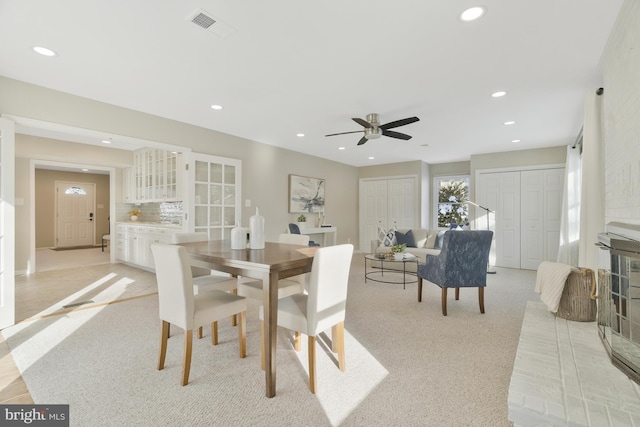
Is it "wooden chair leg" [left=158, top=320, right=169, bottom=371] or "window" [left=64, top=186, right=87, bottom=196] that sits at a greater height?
"window" [left=64, top=186, right=87, bottom=196]

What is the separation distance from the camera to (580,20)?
197cm

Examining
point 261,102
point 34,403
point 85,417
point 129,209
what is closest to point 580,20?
point 261,102

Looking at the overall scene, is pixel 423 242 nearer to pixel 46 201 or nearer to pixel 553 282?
pixel 553 282

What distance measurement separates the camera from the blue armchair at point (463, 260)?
3.17m

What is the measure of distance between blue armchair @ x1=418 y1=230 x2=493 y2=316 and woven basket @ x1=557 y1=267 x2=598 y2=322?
92cm

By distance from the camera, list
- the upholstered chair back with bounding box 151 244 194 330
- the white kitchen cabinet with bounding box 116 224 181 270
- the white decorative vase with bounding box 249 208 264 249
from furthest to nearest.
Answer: the white kitchen cabinet with bounding box 116 224 181 270, the white decorative vase with bounding box 249 208 264 249, the upholstered chair back with bounding box 151 244 194 330

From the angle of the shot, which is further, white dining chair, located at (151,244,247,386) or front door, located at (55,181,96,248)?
front door, located at (55,181,96,248)

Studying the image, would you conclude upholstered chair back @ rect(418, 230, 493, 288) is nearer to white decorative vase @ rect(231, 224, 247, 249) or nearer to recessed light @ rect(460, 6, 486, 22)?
recessed light @ rect(460, 6, 486, 22)

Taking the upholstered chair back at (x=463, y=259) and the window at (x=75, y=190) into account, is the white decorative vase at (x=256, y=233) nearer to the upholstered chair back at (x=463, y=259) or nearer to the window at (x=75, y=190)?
the upholstered chair back at (x=463, y=259)

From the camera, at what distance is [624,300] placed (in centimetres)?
165

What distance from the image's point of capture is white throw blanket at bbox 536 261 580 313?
230 centimetres

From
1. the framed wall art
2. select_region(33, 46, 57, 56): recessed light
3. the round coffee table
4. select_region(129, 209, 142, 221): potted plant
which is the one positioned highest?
select_region(33, 46, 57, 56): recessed light

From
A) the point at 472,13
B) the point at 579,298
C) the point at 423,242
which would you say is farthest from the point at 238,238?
the point at 423,242

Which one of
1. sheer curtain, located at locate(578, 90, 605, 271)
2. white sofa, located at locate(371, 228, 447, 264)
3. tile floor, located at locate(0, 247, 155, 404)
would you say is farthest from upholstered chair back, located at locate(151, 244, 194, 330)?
white sofa, located at locate(371, 228, 447, 264)
